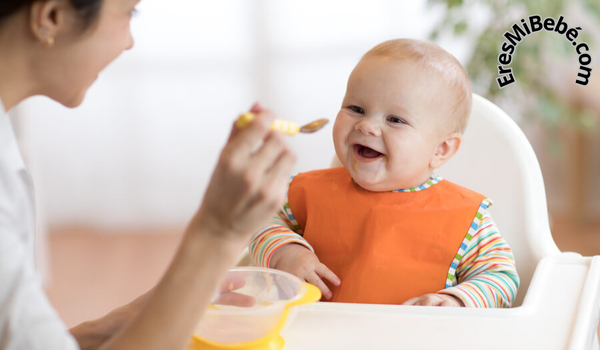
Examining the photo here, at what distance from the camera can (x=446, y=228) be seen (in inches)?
45.4

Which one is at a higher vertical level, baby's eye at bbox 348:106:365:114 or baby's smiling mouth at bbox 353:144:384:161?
baby's eye at bbox 348:106:365:114

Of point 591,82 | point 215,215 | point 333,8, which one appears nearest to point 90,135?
point 333,8

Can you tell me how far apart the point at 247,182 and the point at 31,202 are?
12.2 inches

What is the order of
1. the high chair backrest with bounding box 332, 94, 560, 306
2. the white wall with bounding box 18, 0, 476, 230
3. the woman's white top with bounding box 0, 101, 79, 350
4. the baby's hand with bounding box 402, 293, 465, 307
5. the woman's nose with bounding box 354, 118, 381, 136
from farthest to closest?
the white wall with bounding box 18, 0, 476, 230, the high chair backrest with bounding box 332, 94, 560, 306, the woman's nose with bounding box 354, 118, 381, 136, the baby's hand with bounding box 402, 293, 465, 307, the woman's white top with bounding box 0, 101, 79, 350

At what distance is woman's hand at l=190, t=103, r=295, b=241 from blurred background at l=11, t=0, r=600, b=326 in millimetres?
2294

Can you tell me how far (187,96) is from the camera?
3332mm

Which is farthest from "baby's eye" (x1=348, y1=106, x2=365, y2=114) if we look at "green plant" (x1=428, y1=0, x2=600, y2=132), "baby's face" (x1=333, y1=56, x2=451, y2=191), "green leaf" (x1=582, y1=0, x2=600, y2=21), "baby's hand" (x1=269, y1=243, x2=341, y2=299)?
"green leaf" (x1=582, y1=0, x2=600, y2=21)

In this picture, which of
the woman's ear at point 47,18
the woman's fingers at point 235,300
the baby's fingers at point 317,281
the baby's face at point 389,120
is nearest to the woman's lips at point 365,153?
the baby's face at point 389,120

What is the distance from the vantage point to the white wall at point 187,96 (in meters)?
3.19

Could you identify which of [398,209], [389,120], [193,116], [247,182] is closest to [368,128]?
[389,120]

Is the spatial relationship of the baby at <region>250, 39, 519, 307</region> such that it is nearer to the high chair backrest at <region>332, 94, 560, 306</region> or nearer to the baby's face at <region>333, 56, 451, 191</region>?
the baby's face at <region>333, 56, 451, 191</region>

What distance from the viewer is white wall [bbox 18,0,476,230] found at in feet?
10.5

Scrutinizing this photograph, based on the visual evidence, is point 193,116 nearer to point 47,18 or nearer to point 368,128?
point 368,128

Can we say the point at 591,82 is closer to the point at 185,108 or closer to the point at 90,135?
the point at 185,108
